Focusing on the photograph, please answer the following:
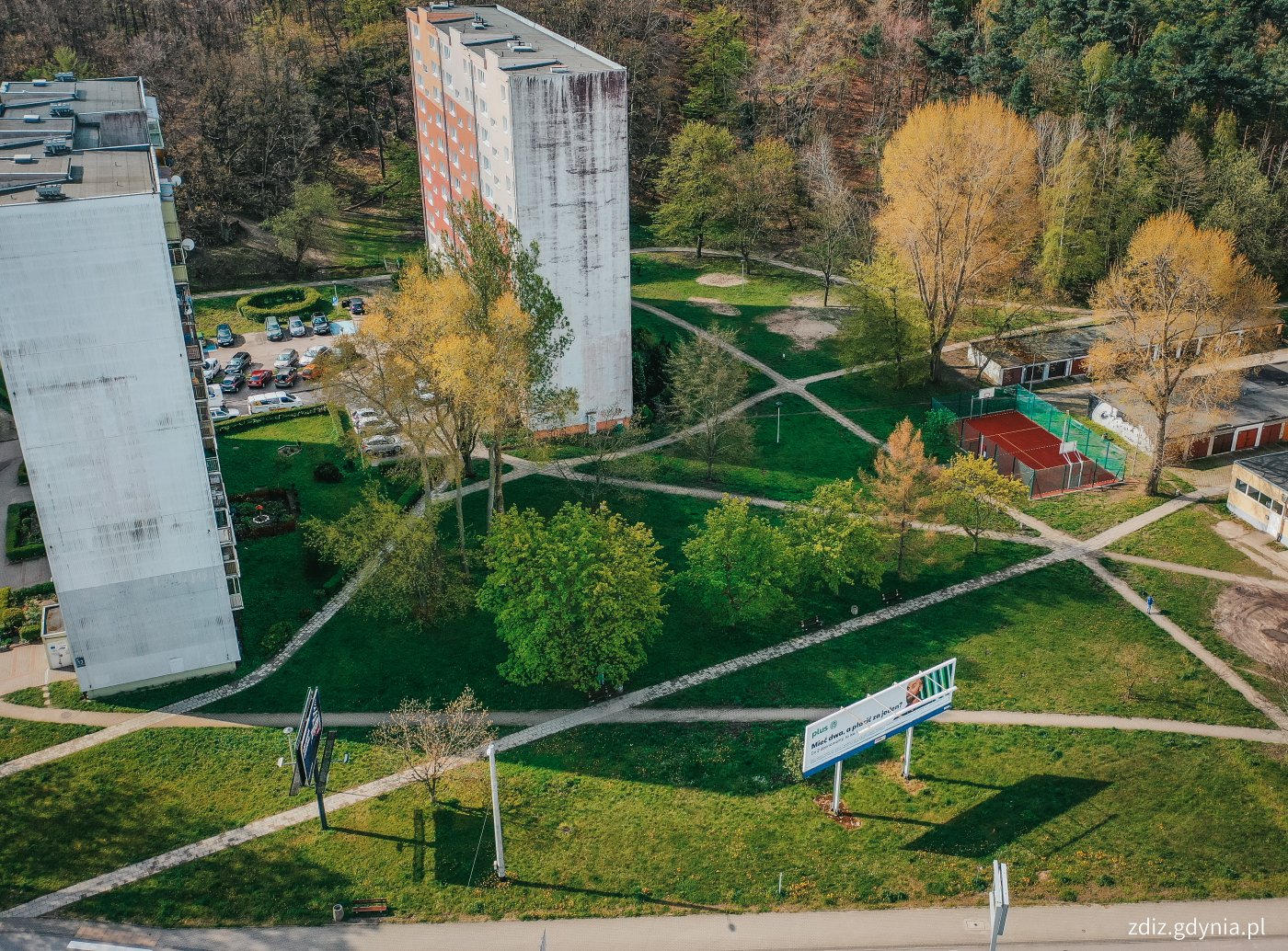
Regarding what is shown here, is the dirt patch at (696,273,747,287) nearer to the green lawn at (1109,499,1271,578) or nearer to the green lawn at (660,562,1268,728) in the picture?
the green lawn at (1109,499,1271,578)

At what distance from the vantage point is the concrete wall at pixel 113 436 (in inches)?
1934

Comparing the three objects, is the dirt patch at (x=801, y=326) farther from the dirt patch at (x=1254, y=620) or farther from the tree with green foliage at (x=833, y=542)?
the dirt patch at (x=1254, y=620)

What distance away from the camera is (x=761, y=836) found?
4828 cm

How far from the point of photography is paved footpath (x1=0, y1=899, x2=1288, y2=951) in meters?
43.9

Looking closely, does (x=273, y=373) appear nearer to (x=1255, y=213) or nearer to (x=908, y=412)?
(x=908, y=412)

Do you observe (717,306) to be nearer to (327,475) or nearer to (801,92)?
(801,92)

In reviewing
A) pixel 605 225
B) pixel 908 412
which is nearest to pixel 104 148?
pixel 605 225

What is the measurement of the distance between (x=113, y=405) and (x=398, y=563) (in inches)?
579

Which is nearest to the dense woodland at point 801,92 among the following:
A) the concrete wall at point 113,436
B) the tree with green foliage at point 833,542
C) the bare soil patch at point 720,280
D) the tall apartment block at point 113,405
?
the bare soil patch at point 720,280

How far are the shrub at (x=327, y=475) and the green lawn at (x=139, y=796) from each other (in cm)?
2125

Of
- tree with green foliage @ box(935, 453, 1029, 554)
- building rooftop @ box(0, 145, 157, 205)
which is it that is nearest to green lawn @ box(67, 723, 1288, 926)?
tree with green foliage @ box(935, 453, 1029, 554)

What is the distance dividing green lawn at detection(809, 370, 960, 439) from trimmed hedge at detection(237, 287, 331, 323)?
132 feet

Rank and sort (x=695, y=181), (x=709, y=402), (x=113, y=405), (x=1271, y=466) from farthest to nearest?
(x=695, y=181)
(x=709, y=402)
(x=1271, y=466)
(x=113, y=405)

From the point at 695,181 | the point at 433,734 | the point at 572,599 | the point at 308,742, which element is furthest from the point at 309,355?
the point at 433,734
